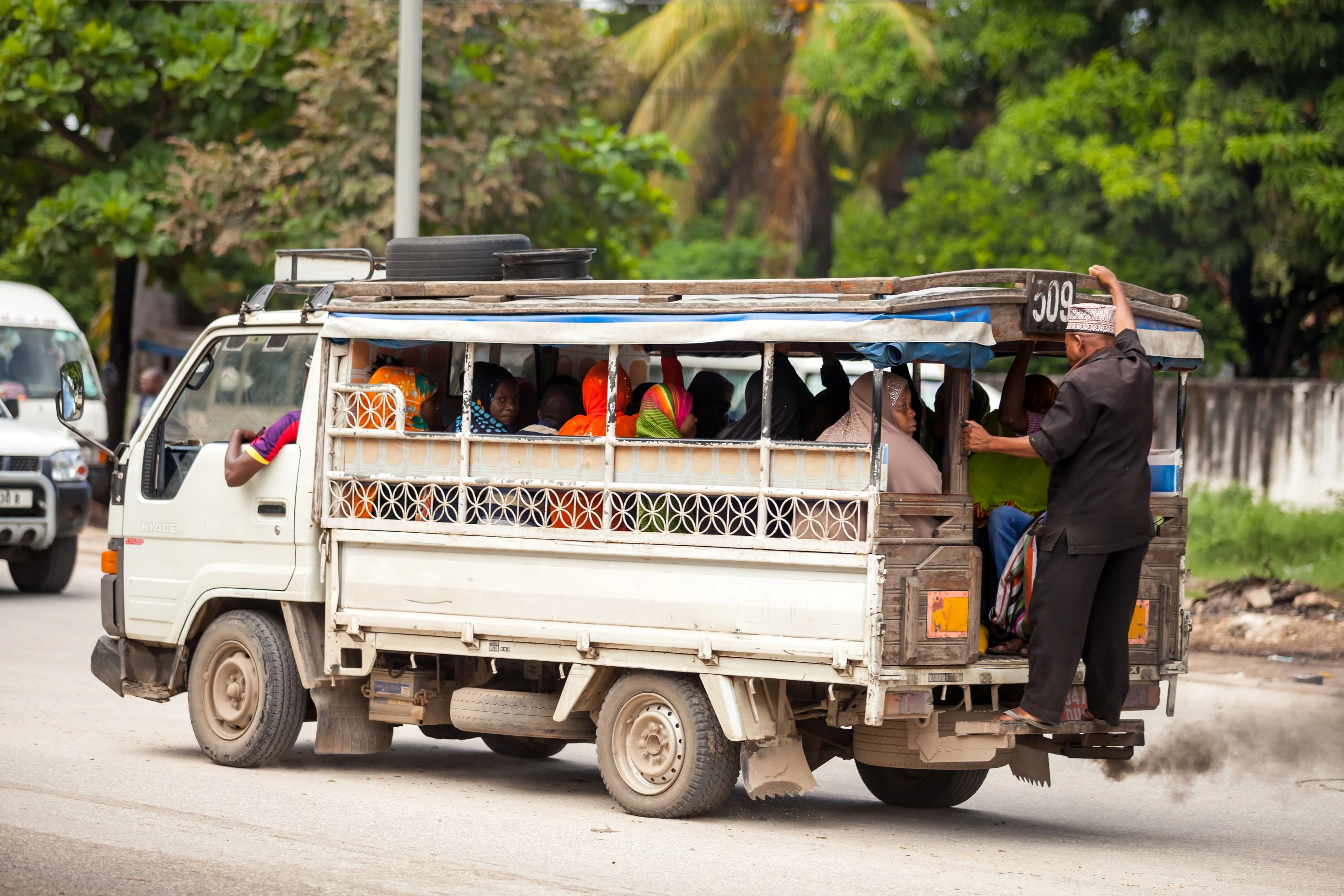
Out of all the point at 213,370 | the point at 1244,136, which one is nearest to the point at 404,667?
the point at 213,370

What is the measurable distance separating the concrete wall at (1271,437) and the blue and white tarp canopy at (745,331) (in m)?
9.69

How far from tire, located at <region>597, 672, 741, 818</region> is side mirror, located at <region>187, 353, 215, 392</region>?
2791 mm

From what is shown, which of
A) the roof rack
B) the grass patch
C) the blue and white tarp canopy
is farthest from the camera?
the grass patch

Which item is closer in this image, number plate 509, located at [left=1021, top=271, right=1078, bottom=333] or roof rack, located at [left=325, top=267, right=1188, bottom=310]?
roof rack, located at [left=325, top=267, right=1188, bottom=310]

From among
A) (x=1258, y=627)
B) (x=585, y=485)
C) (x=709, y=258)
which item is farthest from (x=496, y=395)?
(x=709, y=258)

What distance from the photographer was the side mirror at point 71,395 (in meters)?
8.64

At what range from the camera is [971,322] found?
670 cm

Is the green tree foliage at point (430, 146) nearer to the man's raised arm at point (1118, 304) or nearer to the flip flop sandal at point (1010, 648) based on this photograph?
the man's raised arm at point (1118, 304)

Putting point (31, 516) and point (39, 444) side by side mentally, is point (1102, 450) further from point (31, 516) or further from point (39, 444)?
point (39, 444)

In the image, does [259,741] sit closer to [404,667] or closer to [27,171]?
[404,667]

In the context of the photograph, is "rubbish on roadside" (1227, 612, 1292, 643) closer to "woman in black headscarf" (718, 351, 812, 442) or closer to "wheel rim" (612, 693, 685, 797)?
"woman in black headscarf" (718, 351, 812, 442)

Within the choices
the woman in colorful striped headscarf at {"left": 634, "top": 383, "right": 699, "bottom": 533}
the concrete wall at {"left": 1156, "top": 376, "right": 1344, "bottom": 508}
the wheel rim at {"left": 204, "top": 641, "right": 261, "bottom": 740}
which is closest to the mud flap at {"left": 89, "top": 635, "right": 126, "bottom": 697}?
the wheel rim at {"left": 204, "top": 641, "right": 261, "bottom": 740}

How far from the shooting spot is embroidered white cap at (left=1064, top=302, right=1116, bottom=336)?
704cm

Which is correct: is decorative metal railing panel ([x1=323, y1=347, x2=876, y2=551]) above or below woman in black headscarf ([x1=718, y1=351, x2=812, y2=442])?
below
